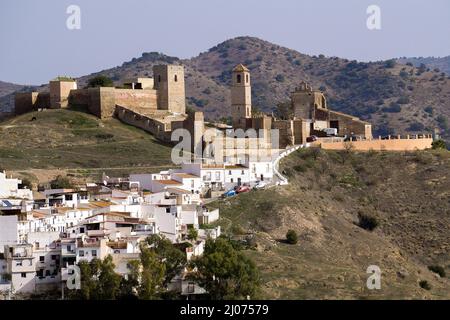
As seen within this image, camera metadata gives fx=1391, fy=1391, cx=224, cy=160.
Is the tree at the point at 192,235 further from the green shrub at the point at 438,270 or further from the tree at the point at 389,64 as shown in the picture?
the tree at the point at 389,64

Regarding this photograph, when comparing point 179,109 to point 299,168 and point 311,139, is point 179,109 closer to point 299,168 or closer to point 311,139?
point 311,139

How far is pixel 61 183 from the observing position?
5356 centimetres

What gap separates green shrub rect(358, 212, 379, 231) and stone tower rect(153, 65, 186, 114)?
593 inches

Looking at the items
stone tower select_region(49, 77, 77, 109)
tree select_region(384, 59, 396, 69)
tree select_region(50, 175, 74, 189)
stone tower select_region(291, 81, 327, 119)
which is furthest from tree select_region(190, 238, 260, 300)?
tree select_region(384, 59, 396, 69)

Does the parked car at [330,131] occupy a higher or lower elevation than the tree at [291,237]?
higher

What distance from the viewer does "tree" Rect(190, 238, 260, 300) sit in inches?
1528

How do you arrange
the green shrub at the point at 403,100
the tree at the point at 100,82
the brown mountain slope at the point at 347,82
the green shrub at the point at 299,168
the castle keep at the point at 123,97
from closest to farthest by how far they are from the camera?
the green shrub at the point at 299,168
the castle keep at the point at 123,97
the tree at the point at 100,82
the brown mountain slope at the point at 347,82
the green shrub at the point at 403,100

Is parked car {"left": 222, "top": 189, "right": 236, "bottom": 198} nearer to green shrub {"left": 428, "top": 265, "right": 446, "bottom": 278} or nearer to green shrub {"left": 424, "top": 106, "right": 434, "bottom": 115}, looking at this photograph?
green shrub {"left": 428, "top": 265, "right": 446, "bottom": 278}

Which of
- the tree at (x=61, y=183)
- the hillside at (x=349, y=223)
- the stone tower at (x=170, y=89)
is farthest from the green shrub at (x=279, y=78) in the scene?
the tree at (x=61, y=183)

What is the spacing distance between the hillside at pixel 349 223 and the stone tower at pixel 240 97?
4.97 meters

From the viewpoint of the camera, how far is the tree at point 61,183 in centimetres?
5300

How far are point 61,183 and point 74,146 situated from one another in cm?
1088

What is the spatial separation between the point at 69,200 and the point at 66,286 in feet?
27.4
